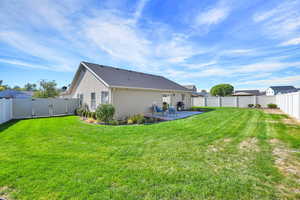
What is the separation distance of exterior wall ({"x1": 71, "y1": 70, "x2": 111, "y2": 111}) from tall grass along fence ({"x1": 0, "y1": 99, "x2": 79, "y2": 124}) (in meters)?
1.74

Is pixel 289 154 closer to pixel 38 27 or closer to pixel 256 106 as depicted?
pixel 38 27

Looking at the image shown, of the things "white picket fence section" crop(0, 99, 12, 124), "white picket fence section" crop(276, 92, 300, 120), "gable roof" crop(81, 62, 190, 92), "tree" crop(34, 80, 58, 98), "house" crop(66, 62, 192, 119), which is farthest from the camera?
"tree" crop(34, 80, 58, 98)

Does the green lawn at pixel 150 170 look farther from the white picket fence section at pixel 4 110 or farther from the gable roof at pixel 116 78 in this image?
the white picket fence section at pixel 4 110

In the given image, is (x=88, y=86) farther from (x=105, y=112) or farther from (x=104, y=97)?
(x=105, y=112)

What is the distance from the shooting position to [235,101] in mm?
22984

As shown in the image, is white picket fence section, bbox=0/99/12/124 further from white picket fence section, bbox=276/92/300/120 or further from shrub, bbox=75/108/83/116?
white picket fence section, bbox=276/92/300/120

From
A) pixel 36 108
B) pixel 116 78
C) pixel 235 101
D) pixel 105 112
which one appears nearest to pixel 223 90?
pixel 235 101

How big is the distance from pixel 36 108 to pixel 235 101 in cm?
2761

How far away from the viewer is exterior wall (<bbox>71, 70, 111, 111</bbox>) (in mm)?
11055

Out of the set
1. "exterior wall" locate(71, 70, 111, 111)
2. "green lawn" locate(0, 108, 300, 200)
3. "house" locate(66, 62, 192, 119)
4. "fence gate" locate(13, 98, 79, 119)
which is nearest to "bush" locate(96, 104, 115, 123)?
"house" locate(66, 62, 192, 119)

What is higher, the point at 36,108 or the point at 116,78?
the point at 116,78

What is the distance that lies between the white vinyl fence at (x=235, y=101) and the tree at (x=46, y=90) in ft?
85.9

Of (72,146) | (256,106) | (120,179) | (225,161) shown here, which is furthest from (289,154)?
(256,106)

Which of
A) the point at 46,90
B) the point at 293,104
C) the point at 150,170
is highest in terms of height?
the point at 46,90
